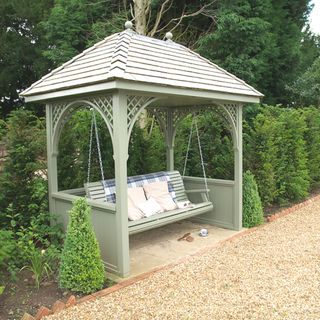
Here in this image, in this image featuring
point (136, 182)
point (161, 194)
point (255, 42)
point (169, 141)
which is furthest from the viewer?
point (255, 42)

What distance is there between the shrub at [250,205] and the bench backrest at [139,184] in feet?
3.49

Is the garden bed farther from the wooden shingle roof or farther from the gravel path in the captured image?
the wooden shingle roof

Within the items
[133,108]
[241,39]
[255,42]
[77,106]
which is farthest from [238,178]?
[255,42]

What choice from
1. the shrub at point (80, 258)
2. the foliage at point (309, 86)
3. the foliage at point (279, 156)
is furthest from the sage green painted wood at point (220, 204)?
the foliage at point (309, 86)

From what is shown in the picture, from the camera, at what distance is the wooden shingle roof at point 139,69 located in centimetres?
401

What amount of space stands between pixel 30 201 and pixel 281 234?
399 centimetres

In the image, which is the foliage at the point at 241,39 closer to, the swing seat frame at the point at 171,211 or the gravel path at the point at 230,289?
the swing seat frame at the point at 171,211

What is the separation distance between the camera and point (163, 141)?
7484mm

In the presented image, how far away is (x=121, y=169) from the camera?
13.0 ft

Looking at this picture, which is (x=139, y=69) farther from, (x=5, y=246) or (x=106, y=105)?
(x=5, y=246)

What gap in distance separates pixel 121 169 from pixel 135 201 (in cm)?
152

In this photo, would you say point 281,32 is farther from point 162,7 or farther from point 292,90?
point 162,7

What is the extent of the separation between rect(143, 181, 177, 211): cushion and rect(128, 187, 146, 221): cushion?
15cm

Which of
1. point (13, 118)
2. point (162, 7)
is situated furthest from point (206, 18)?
point (13, 118)
